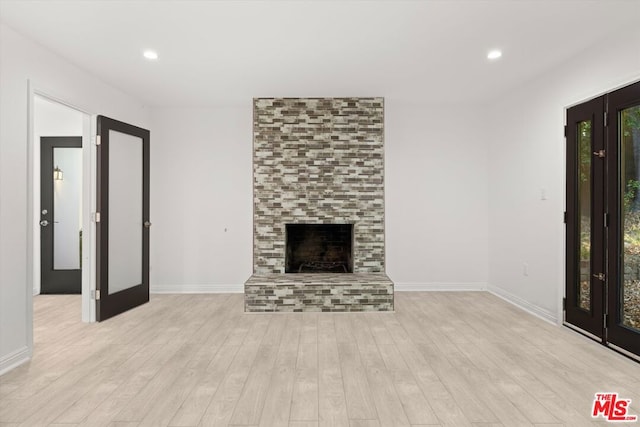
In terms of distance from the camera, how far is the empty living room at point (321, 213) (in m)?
2.58

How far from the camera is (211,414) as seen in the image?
2189mm

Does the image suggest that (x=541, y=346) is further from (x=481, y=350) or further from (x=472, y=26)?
(x=472, y=26)

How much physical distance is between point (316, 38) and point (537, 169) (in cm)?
280

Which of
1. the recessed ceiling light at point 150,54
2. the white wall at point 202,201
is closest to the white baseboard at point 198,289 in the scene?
the white wall at point 202,201

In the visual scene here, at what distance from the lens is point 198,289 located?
5410 millimetres

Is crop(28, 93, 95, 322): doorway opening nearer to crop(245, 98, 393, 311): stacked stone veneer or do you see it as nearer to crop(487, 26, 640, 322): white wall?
crop(245, 98, 393, 311): stacked stone veneer

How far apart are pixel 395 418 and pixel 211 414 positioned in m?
1.04

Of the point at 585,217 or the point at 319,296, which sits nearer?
the point at 585,217

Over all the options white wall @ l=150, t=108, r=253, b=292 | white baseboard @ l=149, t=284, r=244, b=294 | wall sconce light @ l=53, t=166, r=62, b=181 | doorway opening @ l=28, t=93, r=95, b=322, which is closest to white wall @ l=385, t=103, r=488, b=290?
white wall @ l=150, t=108, r=253, b=292

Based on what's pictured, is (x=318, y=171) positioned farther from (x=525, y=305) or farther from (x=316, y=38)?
(x=525, y=305)

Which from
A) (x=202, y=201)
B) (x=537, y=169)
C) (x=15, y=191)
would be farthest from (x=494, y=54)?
(x=15, y=191)

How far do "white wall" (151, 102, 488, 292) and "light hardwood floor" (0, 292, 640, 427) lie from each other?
1.25 meters

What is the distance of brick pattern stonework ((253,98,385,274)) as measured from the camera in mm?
5039

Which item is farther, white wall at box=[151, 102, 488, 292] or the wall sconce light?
white wall at box=[151, 102, 488, 292]
